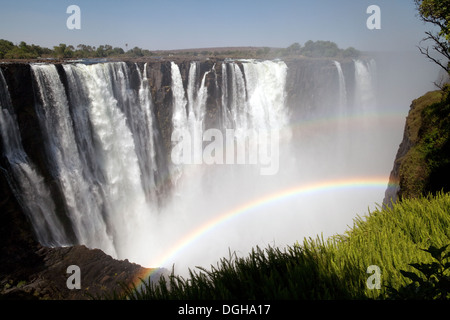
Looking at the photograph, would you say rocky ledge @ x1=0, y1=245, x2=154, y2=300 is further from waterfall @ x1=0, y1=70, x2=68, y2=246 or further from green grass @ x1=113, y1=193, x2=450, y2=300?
green grass @ x1=113, y1=193, x2=450, y2=300

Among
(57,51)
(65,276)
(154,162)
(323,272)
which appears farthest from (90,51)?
(323,272)

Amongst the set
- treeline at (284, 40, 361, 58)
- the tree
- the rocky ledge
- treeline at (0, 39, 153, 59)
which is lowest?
the rocky ledge

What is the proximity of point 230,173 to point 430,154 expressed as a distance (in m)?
19.0

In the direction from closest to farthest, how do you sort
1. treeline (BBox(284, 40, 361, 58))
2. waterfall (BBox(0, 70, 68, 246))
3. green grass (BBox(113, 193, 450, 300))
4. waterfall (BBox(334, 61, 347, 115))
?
1. green grass (BBox(113, 193, 450, 300))
2. waterfall (BBox(0, 70, 68, 246))
3. waterfall (BBox(334, 61, 347, 115))
4. treeline (BBox(284, 40, 361, 58))

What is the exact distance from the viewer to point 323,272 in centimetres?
356

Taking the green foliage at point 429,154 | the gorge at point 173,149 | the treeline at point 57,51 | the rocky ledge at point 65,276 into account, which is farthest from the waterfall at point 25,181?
the green foliage at point 429,154

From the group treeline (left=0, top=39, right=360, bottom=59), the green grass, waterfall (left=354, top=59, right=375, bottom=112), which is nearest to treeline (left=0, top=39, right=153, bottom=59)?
treeline (left=0, top=39, right=360, bottom=59)

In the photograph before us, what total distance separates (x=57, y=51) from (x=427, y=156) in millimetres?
33255

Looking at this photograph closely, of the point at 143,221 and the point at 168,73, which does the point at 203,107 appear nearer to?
the point at 168,73

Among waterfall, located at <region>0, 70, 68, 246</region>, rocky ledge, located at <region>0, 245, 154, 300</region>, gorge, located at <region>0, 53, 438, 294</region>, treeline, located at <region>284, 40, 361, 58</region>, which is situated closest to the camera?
rocky ledge, located at <region>0, 245, 154, 300</region>

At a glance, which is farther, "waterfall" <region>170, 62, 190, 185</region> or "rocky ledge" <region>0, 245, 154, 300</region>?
"waterfall" <region>170, 62, 190, 185</region>

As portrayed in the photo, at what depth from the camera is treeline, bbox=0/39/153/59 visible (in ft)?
69.5

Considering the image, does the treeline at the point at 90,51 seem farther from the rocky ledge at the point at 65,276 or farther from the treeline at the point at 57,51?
the rocky ledge at the point at 65,276

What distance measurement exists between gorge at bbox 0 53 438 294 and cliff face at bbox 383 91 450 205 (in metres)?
10.8
